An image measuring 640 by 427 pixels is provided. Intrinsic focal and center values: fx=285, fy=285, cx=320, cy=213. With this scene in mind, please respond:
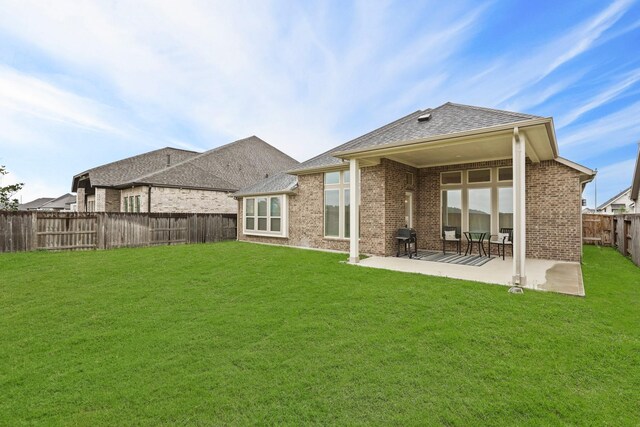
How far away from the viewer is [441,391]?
2744 millimetres

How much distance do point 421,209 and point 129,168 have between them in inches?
827

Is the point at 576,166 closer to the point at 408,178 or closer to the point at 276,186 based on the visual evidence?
the point at 408,178

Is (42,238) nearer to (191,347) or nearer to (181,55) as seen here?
(181,55)

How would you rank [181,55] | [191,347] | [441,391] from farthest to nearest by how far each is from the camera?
[181,55] → [191,347] → [441,391]

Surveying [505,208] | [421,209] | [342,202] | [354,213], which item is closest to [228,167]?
[342,202]

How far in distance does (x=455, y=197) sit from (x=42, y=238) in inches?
640

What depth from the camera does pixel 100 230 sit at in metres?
12.6

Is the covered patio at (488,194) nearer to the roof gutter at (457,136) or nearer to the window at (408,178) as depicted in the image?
the roof gutter at (457,136)

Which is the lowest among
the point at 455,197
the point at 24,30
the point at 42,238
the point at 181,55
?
the point at 42,238

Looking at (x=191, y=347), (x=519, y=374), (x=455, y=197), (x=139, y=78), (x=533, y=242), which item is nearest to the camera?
(x=519, y=374)

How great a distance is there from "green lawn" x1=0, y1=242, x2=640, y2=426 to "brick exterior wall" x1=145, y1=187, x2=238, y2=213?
38.5 ft

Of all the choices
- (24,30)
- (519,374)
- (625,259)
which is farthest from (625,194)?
Answer: (24,30)

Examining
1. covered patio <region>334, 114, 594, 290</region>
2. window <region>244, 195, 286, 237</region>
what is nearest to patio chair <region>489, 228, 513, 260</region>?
covered patio <region>334, 114, 594, 290</region>

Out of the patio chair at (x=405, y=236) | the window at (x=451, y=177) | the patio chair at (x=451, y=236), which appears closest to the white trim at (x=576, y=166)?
the window at (x=451, y=177)
